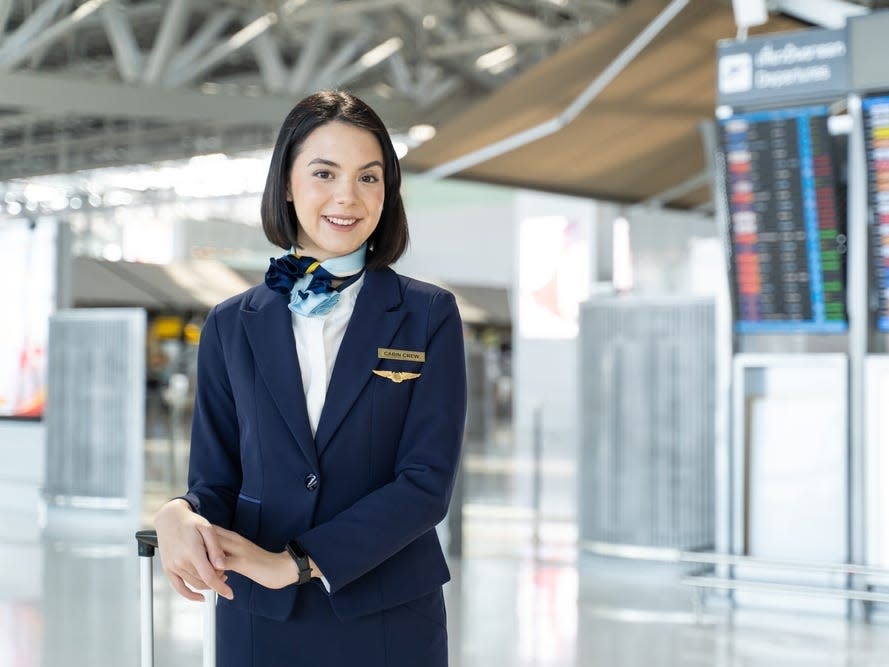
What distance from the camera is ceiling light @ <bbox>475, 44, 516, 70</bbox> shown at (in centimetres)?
1631

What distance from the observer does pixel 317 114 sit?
1481 millimetres

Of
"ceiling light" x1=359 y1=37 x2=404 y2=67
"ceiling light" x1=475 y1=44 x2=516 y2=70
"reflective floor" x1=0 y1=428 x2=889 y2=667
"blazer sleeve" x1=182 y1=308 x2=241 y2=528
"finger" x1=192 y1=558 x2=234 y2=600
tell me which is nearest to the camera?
"finger" x1=192 y1=558 x2=234 y2=600

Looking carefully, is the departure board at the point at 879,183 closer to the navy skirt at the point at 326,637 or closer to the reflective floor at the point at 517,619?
the reflective floor at the point at 517,619

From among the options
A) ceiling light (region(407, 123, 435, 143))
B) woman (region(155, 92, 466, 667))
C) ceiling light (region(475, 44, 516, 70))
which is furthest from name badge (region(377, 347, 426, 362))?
ceiling light (region(407, 123, 435, 143))

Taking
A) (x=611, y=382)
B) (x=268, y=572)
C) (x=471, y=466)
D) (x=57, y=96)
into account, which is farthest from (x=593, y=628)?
(x=57, y=96)

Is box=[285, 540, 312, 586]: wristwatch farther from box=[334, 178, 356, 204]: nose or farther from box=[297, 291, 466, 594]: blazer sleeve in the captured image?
box=[334, 178, 356, 204]: nose

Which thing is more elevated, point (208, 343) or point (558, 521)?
point (208, 343)

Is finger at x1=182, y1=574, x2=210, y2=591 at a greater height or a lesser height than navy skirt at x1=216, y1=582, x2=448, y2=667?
greater

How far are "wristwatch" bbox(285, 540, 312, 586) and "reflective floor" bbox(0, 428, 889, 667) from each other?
3.64 meters

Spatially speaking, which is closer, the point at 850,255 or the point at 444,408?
the point at 444,408

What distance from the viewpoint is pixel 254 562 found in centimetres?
133

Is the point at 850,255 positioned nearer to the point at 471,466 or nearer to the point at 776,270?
the point at 776,270

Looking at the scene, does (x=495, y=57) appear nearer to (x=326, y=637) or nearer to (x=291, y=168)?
(x=291, y=168)

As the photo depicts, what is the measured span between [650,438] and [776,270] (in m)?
1.51
